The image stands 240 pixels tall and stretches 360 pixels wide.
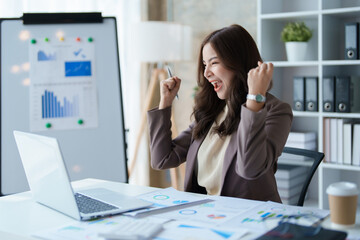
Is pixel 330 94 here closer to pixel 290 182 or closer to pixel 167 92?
pixel 290 182

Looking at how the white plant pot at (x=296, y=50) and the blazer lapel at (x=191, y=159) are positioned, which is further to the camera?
the white plant pot at (x=296, y=50)

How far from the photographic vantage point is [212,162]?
1.92 metres

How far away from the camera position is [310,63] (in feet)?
10.1

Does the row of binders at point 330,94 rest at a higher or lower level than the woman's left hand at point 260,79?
lower

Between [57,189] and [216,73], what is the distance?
0.79m

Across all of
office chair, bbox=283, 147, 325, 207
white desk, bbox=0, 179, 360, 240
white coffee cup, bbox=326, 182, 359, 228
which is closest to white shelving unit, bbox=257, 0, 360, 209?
office chair, bbox=283, 147, 325, 207

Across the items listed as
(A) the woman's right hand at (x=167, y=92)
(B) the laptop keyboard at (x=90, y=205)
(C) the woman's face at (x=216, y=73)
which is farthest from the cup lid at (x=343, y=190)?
(A) the woman's right hand at (x=167, y=92)

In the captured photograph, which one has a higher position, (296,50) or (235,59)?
(296,50)

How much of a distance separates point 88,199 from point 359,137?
1982 millimetres

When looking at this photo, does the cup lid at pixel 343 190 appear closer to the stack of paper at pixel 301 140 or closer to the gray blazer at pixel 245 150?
the gray blazer at pixel 245 150

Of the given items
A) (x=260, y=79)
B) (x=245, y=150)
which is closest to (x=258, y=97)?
(x=260, y=79)

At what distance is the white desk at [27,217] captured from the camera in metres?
1.31

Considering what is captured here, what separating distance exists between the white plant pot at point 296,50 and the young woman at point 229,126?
1.32m

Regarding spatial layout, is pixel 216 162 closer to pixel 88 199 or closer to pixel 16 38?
pixel 88 199
